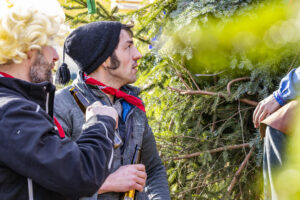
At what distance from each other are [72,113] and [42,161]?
2.43ft

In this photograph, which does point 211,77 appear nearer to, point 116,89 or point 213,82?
point 213,82

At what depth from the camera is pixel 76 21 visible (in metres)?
3.38

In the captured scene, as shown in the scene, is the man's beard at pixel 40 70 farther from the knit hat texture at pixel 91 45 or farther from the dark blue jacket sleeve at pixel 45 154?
the knit hat texture at pixel 91 45

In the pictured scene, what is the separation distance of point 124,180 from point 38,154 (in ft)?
2.44

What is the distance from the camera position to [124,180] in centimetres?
176

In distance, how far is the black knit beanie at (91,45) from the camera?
6.84ft

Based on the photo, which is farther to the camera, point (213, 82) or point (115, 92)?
point (213, 82)

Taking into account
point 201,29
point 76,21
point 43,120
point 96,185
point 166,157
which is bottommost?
point 166,157

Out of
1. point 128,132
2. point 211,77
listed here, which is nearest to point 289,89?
point 128,132

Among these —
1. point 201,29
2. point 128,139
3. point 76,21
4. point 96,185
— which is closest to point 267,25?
point 201,29

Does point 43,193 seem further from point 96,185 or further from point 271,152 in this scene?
point 271,152

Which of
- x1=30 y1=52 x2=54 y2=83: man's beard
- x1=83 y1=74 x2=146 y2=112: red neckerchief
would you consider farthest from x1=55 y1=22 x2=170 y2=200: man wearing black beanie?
x1=30 y1=52 x2=54 y2=83: man's beard

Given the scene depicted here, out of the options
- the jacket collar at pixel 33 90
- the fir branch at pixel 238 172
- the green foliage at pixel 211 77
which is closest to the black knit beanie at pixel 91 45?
the green foliage at pixel 211 77

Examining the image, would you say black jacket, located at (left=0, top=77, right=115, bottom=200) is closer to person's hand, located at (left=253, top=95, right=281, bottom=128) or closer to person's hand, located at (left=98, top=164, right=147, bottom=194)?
person's hand, located at (left=98, top=164, right=147, bottom=194)
